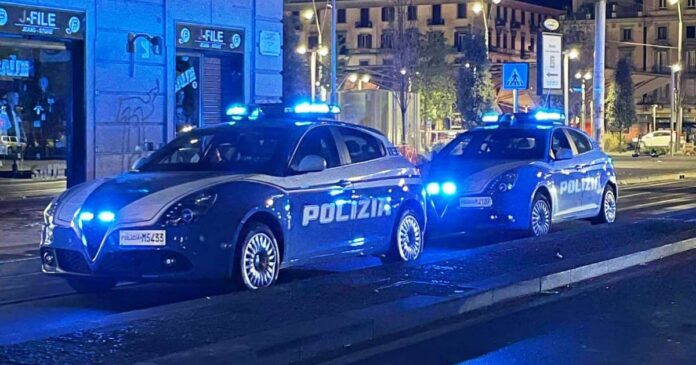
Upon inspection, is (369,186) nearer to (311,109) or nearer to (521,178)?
(311,109)

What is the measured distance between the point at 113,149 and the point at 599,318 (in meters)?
13.2

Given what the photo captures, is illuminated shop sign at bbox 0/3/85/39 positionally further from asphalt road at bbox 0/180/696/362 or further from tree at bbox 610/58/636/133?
tree at bbox 610/58/636/133

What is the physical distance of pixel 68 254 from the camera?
9641 mm

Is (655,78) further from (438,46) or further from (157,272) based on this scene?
(157,272)

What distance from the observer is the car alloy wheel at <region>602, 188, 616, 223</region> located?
16.9 meters

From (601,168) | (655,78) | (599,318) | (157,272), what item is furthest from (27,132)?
(655,78)

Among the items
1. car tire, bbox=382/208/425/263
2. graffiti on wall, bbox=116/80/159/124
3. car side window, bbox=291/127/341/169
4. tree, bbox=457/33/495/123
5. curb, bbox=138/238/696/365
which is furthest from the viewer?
tree, bbox=457/33/495/123

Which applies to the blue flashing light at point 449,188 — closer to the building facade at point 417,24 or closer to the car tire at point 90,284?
the car tire at point 90,284

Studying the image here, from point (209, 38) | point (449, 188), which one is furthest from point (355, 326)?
point (209, 38)

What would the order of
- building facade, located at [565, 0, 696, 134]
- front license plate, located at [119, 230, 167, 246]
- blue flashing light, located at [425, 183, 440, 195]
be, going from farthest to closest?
building facade, located at [565, 0, 696, 134] < blue flashing light, located at [425, 183, 440, 195] < front license plate, located at [119, 230, 167, 246]

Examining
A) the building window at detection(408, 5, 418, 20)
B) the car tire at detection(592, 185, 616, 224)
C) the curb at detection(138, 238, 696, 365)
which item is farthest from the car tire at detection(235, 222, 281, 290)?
the building window at detection(408, 5, 418, 20)

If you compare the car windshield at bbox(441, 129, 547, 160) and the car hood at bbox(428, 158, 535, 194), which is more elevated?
the car windshield at bbox(441, 129, 547, 160)

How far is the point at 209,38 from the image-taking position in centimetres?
2262

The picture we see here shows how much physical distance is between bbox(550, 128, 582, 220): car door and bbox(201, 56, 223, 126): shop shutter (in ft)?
31.4
